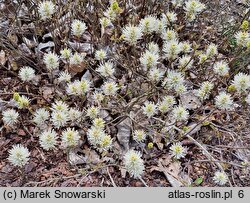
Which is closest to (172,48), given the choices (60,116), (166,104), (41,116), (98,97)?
(166,104)

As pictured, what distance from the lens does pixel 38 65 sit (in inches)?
138

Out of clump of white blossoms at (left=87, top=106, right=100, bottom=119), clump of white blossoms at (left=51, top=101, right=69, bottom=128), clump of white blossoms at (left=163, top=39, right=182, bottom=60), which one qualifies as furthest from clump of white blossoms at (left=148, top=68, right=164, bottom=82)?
clump of white blossoms at (left=51, top=101, right=69, bottom=128)

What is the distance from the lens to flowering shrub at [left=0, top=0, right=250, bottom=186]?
2.99 m

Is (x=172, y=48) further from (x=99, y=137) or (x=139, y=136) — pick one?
(x=99, y=137)

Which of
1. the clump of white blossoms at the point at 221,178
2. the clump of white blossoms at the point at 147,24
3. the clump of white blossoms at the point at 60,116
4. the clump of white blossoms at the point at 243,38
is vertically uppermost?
the clump of white blossoms at the point at 147,24

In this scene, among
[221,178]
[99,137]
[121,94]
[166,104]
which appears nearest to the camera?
[99,137]

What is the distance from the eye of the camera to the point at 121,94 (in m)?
3.45

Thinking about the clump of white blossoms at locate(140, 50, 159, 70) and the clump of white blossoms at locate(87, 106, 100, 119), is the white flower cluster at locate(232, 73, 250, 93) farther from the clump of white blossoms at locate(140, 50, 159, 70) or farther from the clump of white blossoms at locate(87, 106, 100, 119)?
the clump of white blossoms at locate(87, 106, 100, 119)

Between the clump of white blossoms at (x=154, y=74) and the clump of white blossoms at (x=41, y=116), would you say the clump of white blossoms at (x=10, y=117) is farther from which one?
the clump of white blossoms at (x=154, y=74)

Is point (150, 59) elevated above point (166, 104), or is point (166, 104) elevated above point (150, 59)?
point (150, 59)

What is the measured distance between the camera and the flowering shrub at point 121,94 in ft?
9.80

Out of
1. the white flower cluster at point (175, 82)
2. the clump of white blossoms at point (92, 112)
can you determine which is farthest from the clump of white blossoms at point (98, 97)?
the white flower cluster at point (175, 82)

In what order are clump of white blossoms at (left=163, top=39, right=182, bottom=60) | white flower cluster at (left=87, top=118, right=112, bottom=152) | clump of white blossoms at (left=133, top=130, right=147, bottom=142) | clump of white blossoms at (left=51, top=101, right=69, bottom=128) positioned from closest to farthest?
white flower cluster at (left=87, top=118, right=112, bottom=152) < clump of white blossoms at (left=51, top=101, right=69, bottom=128) < clump of white blossoms at (left=133, top=130, right=147, bottom=142) < clump of white blossoms at (left=163, top=39, right=182, bottom=60)
